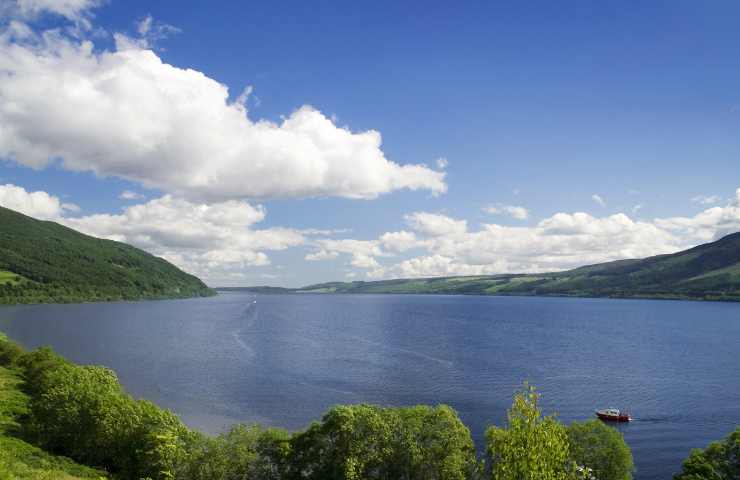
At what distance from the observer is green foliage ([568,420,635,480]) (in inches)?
2420

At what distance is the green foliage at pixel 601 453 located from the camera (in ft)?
202

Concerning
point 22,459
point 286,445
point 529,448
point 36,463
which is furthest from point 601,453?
point 22,459

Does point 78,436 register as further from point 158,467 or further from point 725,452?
point 725,452

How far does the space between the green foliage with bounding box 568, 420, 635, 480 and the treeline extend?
0.38ft

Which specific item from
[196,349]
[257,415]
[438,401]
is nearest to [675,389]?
[438,401]

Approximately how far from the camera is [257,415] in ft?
356

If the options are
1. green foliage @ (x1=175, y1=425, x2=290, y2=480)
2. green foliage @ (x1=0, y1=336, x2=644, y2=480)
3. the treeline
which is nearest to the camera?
green foliage @ (x1=175, y1=425, x2=290, y2=480)

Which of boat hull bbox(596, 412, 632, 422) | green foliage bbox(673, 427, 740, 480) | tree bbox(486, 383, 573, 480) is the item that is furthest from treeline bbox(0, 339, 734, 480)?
boat hull bbox(596, 412, 632, 422)

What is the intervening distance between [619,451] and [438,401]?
59862 millimetres

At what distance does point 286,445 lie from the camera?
60125mm

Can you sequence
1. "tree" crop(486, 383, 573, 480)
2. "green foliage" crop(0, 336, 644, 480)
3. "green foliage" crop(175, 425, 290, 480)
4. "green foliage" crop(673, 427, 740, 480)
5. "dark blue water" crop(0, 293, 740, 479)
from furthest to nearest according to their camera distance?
"dark blue water" crop(0, 293, 740, 479), "green foliage" crop(0, 336, 644, 480), "green foliage" crop(175, 425, 290, 480), "green foliage" crop(673, 427, 740, 480), "tree" crop(486, 383, 573, 480)

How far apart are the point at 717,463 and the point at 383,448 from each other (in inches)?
1452

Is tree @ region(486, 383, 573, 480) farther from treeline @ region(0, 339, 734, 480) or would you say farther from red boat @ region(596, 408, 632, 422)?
red boat @ region(596, 408, 632, 422)

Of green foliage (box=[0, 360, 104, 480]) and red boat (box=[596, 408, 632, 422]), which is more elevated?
green foliage (box=[0, 360, 104, 480])
